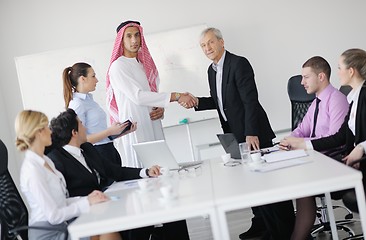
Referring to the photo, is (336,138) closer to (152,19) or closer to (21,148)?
(21,148)

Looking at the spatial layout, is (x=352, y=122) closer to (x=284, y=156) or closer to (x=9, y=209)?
(x=284, y=156)

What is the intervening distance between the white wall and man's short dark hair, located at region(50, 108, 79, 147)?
2.69 metres

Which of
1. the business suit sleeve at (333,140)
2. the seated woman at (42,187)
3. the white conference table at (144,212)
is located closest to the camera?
the white conference table at (144,212)

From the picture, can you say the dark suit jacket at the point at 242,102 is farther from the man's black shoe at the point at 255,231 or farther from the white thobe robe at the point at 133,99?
the man's black shoe at the point at 255,231

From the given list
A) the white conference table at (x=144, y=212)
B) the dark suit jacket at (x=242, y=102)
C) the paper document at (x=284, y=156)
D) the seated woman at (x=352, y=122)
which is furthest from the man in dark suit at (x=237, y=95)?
the white conference table at (x=144, y=212)

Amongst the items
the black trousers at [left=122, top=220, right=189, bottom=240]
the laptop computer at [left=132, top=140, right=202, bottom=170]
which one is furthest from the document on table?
the black trousers at [left=122, top=220, right=189, bottom=240]

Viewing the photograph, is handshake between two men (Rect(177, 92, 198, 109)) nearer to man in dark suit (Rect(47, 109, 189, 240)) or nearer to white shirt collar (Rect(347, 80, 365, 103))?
man in dark suit (Rect(47, 109, 189, 240))

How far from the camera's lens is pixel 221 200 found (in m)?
2.38

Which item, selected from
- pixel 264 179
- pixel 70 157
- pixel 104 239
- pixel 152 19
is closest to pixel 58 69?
pixel 152 19

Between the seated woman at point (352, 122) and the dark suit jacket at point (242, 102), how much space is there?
630 mm

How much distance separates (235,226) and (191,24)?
2.15 m

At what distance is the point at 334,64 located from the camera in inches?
238

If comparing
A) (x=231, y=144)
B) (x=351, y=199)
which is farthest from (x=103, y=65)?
(x=351, y=199)

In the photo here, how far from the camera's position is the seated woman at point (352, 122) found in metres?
3.32
